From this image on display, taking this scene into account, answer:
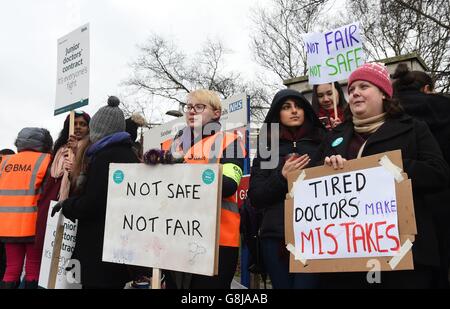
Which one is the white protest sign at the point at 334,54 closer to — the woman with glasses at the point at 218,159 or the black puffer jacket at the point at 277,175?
the black puffer jacket at the point at 277,175

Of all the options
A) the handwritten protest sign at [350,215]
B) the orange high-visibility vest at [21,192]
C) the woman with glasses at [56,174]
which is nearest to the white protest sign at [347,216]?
the handwritten protest sign at [350,215]

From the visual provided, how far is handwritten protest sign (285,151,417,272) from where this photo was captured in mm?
2041

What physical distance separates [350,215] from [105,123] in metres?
1.89

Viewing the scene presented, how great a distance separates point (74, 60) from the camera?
14.3ft

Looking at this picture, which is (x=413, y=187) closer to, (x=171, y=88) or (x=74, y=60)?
(x=74, y=60)

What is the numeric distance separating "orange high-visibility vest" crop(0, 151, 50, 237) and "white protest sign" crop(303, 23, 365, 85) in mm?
2716

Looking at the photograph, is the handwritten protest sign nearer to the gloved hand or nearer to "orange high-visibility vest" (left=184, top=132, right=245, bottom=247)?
"orange high-visibility vest" (left=184, top=132, right=245, bottom=247)

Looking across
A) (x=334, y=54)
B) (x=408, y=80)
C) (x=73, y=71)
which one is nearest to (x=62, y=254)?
(x=73, y=71)

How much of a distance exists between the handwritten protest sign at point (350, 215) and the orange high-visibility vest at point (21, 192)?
278cm

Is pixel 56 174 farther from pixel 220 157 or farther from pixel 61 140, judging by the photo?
pixel 220 157

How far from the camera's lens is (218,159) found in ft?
9.14
